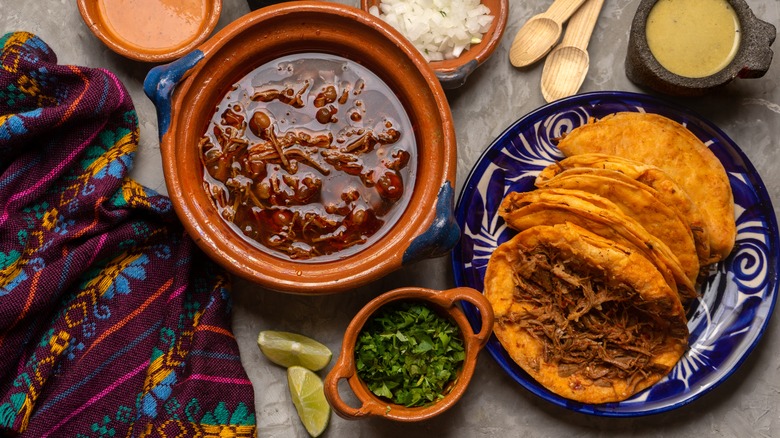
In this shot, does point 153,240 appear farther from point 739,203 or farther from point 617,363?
point 739,203

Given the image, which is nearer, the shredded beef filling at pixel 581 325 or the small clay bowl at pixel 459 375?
the small clay bowl at pixel 459 375

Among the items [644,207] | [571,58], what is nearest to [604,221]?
[644,207]

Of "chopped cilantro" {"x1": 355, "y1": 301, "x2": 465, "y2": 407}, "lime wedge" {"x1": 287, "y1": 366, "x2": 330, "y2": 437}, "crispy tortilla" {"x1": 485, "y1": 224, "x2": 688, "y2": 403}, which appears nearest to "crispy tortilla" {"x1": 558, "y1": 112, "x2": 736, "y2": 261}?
"crispy tortilla" {"x1": 485, "y1": 224, "x2": 688, "y2": 403}

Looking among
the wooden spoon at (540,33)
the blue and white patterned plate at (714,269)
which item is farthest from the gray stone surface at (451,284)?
the blue and white patterned plate at (714,269)

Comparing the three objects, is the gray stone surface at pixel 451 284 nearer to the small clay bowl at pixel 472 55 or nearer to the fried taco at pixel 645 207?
the small clay bowl at pixel 472 55

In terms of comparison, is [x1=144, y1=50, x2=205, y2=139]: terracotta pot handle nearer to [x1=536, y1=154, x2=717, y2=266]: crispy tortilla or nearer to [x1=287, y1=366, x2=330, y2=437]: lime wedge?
[x1=287, y1=366, x2=330, y2=437]: lime wedge

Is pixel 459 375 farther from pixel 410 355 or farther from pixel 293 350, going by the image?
pixel 293 350
